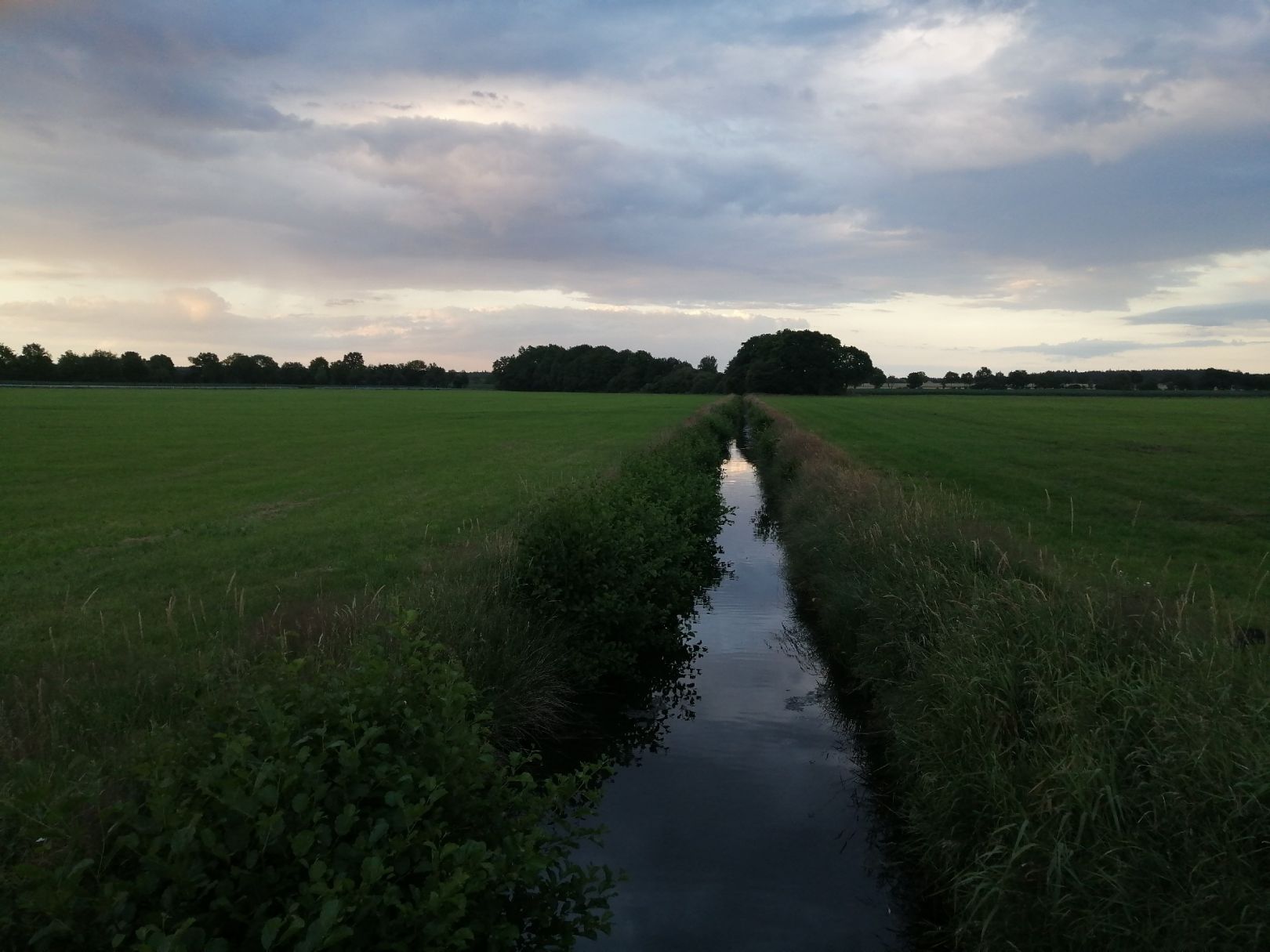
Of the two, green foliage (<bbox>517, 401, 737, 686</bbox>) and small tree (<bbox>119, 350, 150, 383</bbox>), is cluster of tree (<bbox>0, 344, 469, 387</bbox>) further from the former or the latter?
green foliage (<bbox>517, 401, 737, 686</bbox>)

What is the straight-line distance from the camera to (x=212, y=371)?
165 metres

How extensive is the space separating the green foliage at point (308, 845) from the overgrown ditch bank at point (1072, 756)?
247 cm

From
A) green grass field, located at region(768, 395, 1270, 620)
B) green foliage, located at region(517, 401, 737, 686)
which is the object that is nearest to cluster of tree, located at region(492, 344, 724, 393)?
green grass field, located at region(768, 395, 1270, 620)

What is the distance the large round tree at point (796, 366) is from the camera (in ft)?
458

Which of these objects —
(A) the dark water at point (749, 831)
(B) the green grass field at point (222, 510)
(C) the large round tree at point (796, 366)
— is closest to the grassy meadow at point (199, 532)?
(B) the green grass field at point (222, 510)

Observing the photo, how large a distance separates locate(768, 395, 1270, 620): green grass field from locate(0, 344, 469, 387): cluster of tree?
138m

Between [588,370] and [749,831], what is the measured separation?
17499 cm

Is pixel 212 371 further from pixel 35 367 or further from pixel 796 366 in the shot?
pixel 796 366

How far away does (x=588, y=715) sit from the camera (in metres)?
9.16

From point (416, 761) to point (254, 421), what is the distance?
2219 inches

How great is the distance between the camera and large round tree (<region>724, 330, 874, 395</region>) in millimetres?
139500

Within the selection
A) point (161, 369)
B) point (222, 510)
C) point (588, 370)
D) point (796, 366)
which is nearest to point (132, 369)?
point (161, 369)

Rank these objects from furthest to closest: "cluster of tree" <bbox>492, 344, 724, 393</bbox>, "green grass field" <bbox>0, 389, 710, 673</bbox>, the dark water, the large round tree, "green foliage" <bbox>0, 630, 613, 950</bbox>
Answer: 1. "cluster of tree" <bbox>492, 344, 724, 393</bbox>
2. the large round tree
3. "green grass field" <bbox>0, 389, 710, 673</bbox>
4. the dark water
5. "green foliage" <bbox>0, 630, 613, 950</bbox>

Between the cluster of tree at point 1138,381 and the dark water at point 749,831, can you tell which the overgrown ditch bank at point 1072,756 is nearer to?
the dark water at point 749,831
